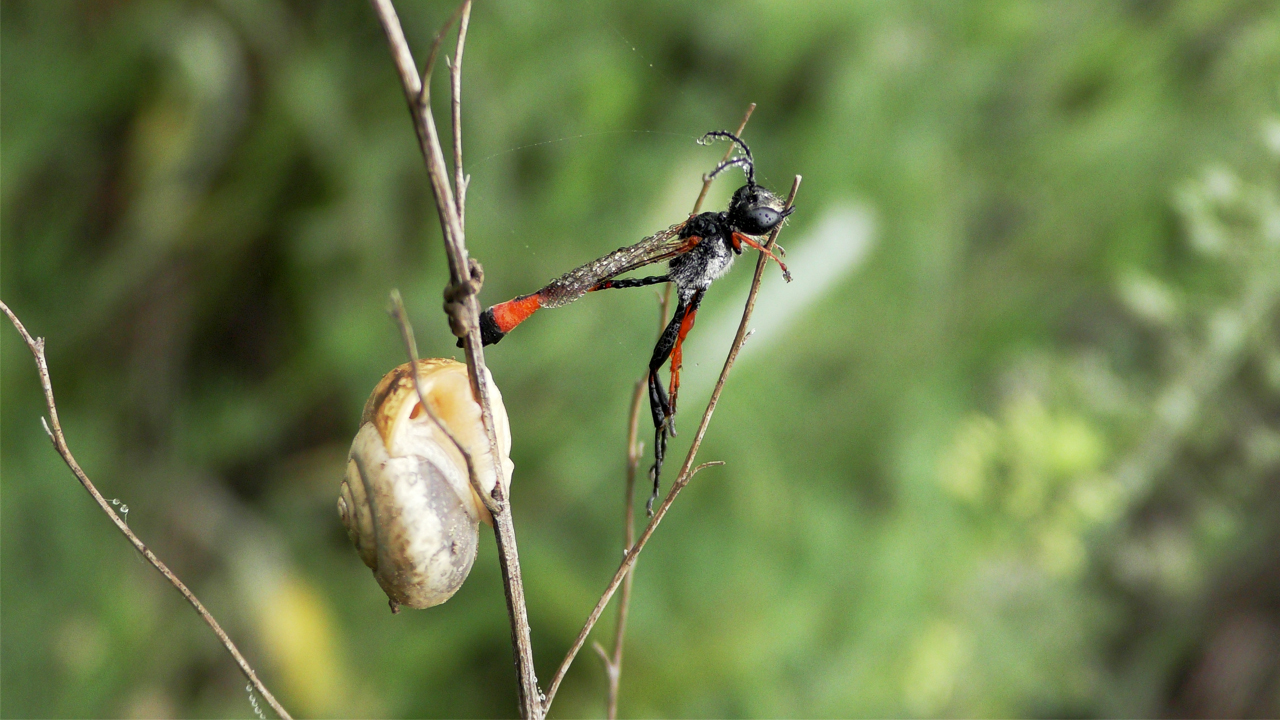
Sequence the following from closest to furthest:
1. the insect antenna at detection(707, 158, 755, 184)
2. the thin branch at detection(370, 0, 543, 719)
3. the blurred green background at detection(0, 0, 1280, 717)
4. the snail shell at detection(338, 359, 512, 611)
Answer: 1. the thin branch at detection(370, 0, 543, 719)
2. the snail shell at detection(338, 359, 512, 611)
3. the insect antenna at detection(707, 158, 755, 184)
4. the blurred green background at detection(0, 0, 1280, 717)

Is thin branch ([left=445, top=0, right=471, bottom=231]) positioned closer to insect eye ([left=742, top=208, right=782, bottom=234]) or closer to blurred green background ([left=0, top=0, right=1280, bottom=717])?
insect eye ([left=742, top=208, right=782, bottom=234])

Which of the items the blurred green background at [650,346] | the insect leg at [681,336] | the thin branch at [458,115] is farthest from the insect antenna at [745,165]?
the blurred green background at [650,346]

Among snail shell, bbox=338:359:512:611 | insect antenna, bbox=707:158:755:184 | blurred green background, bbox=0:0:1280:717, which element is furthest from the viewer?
blurred green background, bbox=0:0:1280:717

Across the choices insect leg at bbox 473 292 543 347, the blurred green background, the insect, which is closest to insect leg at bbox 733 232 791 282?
the insect

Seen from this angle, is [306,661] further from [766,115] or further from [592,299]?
[766,115]

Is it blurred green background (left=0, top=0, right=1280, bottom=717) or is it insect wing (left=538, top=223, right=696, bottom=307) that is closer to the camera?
insect wing (left=538, top=223, right=696, bottom=307)

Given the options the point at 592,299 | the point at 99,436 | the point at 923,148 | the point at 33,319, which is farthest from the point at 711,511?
the point at 33,319

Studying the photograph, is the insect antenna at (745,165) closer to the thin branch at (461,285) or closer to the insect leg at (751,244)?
the insect leg at (751,244)
